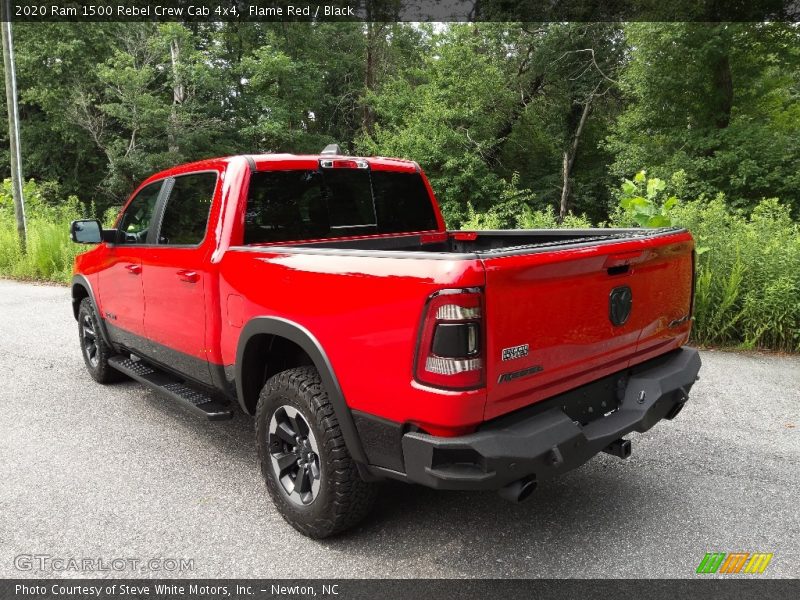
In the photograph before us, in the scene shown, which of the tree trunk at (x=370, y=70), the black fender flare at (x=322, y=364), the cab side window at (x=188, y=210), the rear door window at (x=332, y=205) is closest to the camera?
the black fender flare at (x=322, y=364)

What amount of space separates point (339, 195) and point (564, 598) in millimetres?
2671

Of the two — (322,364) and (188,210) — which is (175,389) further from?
(322,364)

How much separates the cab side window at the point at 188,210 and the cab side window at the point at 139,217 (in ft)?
1.01

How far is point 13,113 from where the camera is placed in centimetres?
1466

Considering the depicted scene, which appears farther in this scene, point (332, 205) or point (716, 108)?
point (716, 108)

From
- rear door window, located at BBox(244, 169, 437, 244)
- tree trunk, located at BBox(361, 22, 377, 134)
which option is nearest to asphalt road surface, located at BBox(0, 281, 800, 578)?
rear door window, located at BBox(244, 169, 437, 244)

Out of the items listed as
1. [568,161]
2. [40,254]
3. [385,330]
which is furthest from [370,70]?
[385,330]

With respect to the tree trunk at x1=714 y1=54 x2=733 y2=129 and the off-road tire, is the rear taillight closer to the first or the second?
the off-road tire

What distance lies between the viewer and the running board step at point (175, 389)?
3.59 m

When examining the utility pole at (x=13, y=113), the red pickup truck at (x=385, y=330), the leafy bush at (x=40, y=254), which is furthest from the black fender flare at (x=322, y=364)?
the utility pole at (x=13, y=113)

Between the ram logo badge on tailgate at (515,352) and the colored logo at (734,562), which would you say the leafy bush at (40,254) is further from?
the colored logo at (734,562)

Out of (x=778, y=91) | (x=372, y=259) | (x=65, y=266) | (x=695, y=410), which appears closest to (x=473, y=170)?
(x=778, y=91)

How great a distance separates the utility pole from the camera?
13.9 m

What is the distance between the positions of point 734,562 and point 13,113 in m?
17.4
